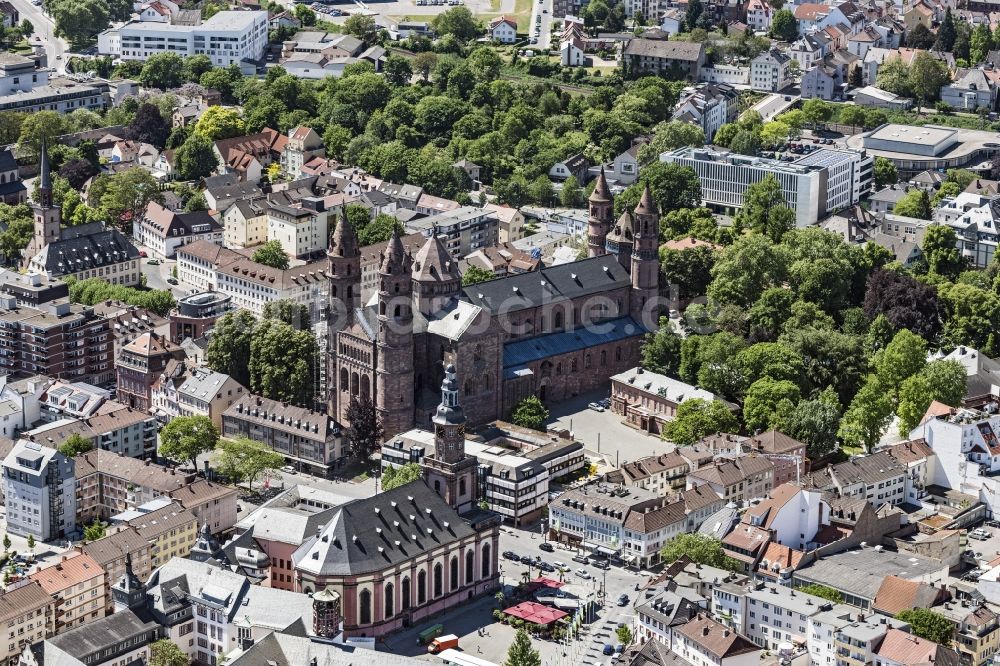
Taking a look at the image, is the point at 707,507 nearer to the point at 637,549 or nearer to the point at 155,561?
the point at 637,549

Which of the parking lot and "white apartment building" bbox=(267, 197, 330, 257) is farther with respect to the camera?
"white apartment building" bbox=(267, 197, 330, 257)

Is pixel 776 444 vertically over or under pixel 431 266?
under

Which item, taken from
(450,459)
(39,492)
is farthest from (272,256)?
(450,459)

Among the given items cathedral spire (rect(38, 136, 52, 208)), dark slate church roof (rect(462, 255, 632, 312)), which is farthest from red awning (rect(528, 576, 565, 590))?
cathedral spire (rect(38, 136, 52, 208))

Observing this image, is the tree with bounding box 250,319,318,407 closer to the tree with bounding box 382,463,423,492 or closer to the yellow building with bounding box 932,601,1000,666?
the tree with bounding box 382,463,423,492

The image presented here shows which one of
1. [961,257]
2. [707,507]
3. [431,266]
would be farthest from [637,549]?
[961,257]

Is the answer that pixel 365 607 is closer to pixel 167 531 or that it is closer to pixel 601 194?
pixel 167 531
